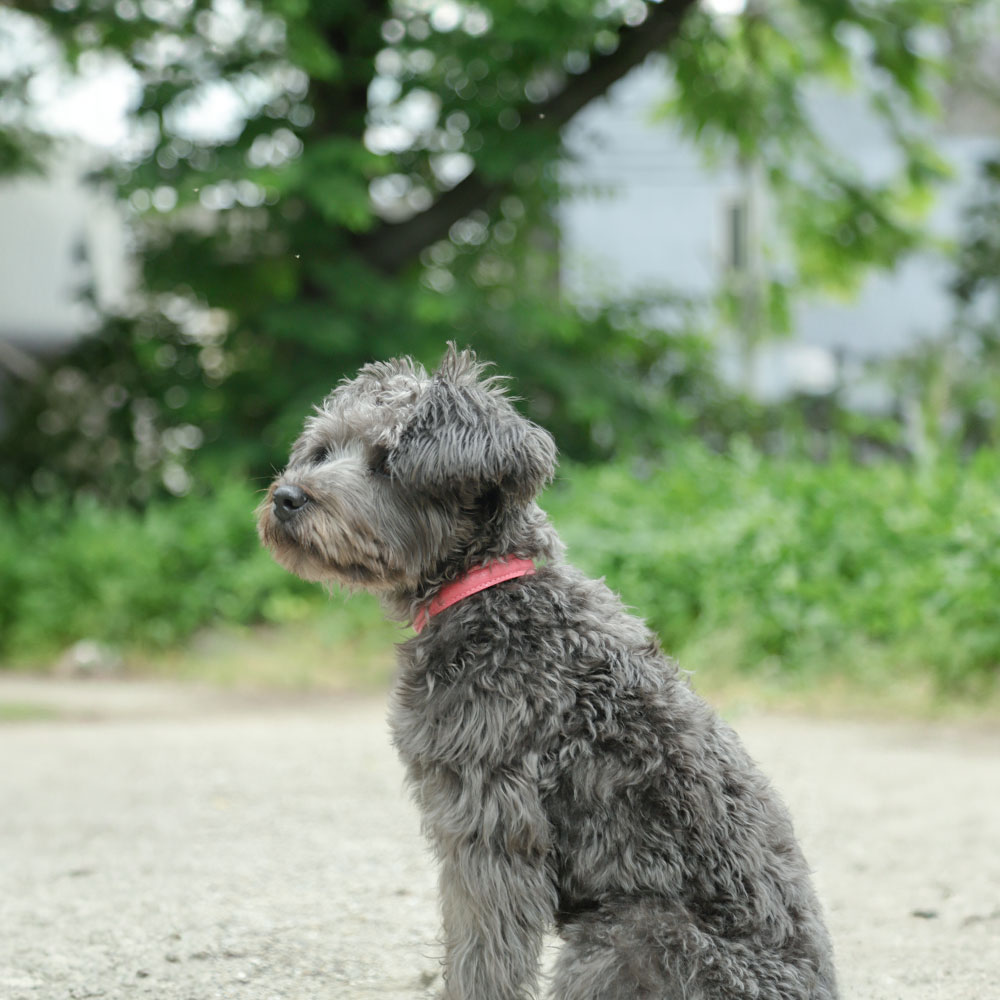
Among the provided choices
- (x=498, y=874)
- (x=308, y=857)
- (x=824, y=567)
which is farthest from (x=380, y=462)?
(x=824, y=567)

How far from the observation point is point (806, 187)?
16703mm

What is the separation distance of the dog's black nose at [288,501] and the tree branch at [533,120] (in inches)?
417

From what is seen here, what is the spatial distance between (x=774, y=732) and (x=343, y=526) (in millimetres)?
5557

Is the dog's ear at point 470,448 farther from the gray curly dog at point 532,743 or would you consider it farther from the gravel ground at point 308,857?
the gravel ground at point 308,857

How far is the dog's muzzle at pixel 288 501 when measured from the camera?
11.2 ft

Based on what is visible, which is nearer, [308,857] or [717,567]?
[308,857]

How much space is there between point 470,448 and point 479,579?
362 millimetres

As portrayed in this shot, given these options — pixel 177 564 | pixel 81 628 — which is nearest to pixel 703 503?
pixel 177 564

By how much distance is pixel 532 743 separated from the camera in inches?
126

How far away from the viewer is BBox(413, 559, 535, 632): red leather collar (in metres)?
3.42

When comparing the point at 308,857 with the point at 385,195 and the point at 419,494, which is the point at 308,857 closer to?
the point at 419,494

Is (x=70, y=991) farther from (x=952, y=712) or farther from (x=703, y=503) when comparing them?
(x=703, y=503)

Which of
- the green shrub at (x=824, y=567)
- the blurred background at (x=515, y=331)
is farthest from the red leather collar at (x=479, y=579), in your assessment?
the blurred background at (x=515, y=331)

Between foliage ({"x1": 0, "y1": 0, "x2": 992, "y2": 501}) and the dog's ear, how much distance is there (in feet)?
26.5
